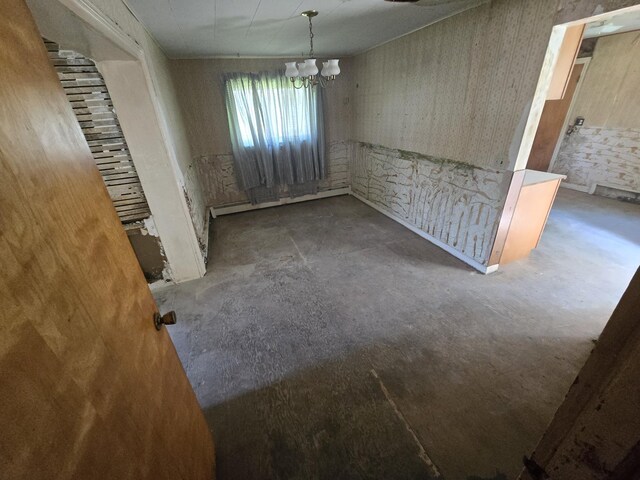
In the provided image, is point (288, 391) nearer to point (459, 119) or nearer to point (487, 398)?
point (487, 398)

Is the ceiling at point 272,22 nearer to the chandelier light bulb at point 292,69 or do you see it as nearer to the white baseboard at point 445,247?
the chandelier light bulb at point 292,69

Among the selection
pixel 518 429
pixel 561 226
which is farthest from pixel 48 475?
pixel 561 226

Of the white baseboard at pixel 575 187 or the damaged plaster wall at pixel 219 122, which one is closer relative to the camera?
the damaged plaster wall at pixel 219 122

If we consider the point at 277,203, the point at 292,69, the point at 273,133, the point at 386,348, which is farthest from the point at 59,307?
the point at 277,203

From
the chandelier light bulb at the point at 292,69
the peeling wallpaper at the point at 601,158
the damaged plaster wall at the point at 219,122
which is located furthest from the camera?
the peeling wallpaper at the point at 601,158

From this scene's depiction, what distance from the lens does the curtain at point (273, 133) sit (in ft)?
11.9

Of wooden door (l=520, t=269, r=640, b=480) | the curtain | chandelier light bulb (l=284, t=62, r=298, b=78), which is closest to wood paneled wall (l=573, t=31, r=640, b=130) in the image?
the curtain

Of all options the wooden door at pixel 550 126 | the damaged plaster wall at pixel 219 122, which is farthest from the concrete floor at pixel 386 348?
the wooden door at pixel 550 126

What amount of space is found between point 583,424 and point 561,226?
391 centimetres

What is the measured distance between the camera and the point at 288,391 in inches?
61.7

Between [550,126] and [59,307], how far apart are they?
6.26 meters

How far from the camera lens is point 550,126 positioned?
178 inches

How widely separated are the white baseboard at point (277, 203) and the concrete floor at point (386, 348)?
120cm

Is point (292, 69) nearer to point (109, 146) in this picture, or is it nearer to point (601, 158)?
point (109, 146)
